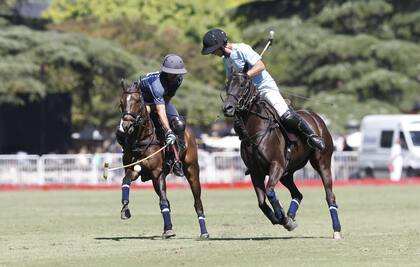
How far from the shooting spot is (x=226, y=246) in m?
14.9

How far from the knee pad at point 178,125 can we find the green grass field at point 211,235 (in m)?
1.43

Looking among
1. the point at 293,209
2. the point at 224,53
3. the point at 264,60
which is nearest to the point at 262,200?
the point at 293,209

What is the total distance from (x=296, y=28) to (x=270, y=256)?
3999 cm

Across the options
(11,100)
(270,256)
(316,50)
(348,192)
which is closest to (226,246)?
(270,256)

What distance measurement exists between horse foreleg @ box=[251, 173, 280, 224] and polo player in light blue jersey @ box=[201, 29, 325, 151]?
31.4 inches

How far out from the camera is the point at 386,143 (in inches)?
1661

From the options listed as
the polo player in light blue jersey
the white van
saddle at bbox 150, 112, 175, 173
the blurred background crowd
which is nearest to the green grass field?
saddle at bbox 150, 112, 175, 173

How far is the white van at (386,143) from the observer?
41344 millimetres

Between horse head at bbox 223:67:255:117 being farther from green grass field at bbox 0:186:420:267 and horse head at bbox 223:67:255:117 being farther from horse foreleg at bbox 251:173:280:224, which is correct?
green grass field at bbox 0:186:420:267

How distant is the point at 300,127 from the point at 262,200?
3.55 ft

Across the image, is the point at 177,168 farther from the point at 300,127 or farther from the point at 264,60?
the point at 264,60

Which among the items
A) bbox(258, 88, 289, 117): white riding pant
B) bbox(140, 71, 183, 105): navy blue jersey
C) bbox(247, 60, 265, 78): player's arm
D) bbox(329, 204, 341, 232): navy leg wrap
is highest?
bbox(247, 60, 265, 78): player's arm

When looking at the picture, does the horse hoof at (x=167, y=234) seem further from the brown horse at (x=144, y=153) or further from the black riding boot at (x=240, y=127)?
the black riding boot at (x=240, y=127)

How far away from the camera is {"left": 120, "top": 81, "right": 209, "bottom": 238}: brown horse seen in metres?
16.1
